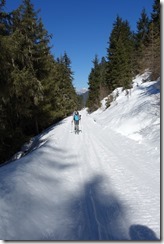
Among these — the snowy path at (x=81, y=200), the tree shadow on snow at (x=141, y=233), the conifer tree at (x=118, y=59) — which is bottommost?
the tree shadow on snow at (x=141, y=233)

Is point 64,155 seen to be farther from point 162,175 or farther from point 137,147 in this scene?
point 162,175

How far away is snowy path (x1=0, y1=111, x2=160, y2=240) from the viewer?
13.6 feet

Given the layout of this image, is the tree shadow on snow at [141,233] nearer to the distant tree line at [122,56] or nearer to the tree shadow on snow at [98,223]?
the tree shadow on snow at [98,223]

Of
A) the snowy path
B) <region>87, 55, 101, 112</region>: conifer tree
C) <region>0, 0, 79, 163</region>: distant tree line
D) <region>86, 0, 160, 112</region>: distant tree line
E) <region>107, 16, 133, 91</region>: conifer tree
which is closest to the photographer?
the snowy path

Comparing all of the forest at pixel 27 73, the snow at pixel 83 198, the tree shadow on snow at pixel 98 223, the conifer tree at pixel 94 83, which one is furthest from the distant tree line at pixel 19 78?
the conifer tree at pixel 94 83

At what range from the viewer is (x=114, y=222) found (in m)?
4.46

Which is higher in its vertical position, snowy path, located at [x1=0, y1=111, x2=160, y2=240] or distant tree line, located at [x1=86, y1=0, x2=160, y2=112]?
distant tree line, located at [x1=86, y1=0, x2=160, y2=112]

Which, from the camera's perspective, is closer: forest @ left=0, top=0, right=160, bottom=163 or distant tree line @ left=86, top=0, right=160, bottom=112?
forest @ left=0, top=0, right=160, bottom=163

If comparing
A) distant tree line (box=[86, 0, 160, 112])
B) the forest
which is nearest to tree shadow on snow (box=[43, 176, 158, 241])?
the forest

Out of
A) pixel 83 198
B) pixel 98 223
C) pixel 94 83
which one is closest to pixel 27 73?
pixel 83 198

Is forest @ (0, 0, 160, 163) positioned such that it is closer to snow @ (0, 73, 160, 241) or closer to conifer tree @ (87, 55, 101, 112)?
snow @ (0, 73, 160, 241)

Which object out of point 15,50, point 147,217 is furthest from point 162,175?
point 15,50

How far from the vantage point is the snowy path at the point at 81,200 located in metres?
4.16

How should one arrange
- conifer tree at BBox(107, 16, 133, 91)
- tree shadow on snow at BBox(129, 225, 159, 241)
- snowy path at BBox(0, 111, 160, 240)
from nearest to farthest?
tree shadow on snow at BBox(129, 225, 159, 241) < snowy path at BBox(0, 111, 160, 240) < conifer tree at BBox(107, 16, 133, 91)
